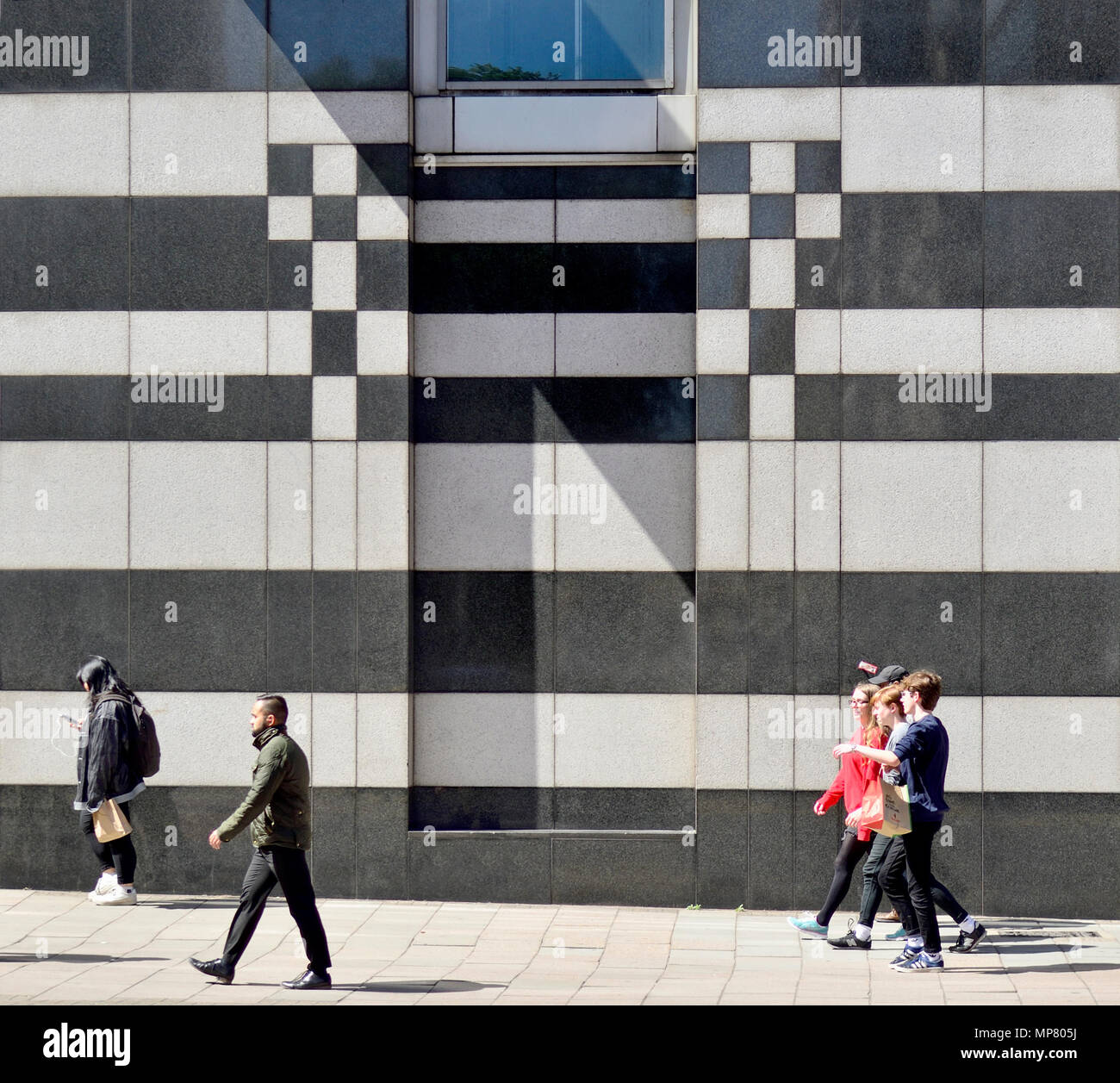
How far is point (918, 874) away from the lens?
899 centimetres

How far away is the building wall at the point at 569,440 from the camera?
35.6ft

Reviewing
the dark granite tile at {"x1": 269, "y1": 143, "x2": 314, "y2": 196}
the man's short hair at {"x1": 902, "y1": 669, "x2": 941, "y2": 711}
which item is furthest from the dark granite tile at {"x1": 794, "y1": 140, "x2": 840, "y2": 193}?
the man's short hair at {"x1": 902, "y1": 669, "x2": 941, "y2": 711}

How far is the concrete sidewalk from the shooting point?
8344 millimetres

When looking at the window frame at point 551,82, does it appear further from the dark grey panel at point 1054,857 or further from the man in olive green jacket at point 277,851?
the dark grey panel at point 1054,857

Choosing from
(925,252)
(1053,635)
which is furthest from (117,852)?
(925,252)

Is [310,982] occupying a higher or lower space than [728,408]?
lower

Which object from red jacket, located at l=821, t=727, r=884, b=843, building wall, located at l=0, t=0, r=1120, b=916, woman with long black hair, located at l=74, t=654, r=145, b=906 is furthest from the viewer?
building wall, located at l=0, t=0, r=1120, b=916

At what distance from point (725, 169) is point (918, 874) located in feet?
18.5

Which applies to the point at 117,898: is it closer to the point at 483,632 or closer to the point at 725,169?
the point at 483,632

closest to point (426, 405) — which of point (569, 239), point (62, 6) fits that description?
point (569, 239)

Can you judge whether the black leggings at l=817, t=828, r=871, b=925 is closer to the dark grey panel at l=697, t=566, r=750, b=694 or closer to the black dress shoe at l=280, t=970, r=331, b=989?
the dark grey panel at l=697, t=566, r=750, b=694

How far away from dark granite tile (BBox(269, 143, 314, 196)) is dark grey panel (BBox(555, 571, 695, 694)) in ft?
12.7

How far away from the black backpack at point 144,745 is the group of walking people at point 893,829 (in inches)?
201
